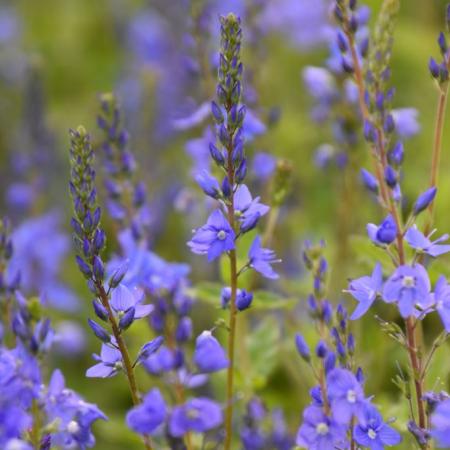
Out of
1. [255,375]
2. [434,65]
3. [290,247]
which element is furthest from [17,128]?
[434,65]

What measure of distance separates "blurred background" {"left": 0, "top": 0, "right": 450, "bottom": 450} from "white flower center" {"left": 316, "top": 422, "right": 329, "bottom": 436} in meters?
0.26

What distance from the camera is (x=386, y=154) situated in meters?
1.59

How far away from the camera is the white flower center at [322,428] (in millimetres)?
1375

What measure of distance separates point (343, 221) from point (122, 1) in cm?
304

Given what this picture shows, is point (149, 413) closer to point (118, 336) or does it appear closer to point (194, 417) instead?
point (194, 417)

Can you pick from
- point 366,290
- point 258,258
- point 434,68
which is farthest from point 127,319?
point 434,68

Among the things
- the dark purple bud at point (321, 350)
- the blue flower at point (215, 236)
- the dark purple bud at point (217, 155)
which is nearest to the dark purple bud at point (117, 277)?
the blue flower at point (215, 236)

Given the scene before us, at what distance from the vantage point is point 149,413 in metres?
1.21

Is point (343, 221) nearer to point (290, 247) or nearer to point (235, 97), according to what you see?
point (290, 247)

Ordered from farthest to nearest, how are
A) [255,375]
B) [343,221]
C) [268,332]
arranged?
[343,221] → [268,332] → [255,375]

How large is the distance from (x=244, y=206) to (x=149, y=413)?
476mm

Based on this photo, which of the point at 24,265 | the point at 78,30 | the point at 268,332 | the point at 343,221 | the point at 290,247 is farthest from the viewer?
the point at 78,30

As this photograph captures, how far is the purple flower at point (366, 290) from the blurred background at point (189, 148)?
0.20m

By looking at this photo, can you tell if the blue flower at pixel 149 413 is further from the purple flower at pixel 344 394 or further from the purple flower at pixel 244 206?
the purple flower at pixel 244 206
